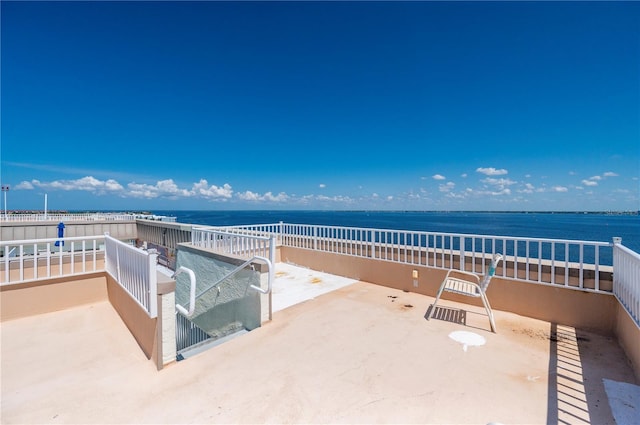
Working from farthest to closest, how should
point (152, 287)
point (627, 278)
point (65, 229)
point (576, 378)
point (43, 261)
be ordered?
point (65, 229) < point (43, 261) < point (627, 278) < point (152, 287) < point (576, 378)

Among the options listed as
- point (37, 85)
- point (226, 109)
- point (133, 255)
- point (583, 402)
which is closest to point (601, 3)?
point (583, 402)

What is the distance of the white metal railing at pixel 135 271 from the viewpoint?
237cm

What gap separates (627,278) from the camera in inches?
102

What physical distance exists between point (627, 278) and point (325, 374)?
317 cm

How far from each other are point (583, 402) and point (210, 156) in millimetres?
29398

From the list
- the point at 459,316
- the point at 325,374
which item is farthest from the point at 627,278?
the point at 325,374

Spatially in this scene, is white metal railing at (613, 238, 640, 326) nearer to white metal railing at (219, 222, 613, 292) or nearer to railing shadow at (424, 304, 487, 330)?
white metal railing at (219, 222, 613, 292)

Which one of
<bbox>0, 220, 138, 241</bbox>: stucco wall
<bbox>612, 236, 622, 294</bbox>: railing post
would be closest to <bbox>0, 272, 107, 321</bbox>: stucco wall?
<bbox>612, 236, 622, 294</bbox>: railing post

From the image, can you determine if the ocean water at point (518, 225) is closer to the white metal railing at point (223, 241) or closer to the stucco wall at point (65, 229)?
the white metal railing at point (223, 241)

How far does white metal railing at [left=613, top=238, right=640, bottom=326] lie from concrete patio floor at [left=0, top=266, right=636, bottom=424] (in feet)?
1.68

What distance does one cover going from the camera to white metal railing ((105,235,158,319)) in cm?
237

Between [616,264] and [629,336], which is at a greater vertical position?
[616,264]

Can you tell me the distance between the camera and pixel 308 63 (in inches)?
448

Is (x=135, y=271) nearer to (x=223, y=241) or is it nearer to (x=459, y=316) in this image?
(x=223, y=241)
